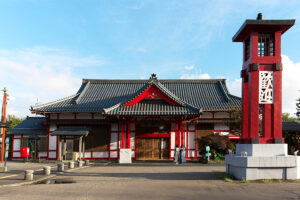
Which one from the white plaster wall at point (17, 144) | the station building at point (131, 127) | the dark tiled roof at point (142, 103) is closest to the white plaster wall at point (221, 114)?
the station building at point (131, 127)

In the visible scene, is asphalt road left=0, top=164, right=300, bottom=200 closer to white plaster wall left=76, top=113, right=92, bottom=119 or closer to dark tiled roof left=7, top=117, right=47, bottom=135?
white plaster wall left=76, top=113, right=92, bottom=119

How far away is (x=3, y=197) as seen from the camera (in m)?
8.11

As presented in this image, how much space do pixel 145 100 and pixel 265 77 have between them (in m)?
12.1

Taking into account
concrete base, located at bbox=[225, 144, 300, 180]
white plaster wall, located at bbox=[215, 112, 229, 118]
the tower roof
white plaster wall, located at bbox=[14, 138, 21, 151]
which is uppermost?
the tower roof

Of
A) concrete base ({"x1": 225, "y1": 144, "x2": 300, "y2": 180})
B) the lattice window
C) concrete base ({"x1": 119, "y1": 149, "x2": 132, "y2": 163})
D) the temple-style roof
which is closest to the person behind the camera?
concrete base ({"x1": 225, "y1": 144, "x2": 300, "y2": 180})

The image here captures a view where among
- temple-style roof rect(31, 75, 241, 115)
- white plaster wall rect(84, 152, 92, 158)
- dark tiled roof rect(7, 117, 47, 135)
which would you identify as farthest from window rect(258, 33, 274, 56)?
dark tiled roof rect(7, 117, 47, 135)

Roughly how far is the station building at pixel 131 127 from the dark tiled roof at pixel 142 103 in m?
0.07

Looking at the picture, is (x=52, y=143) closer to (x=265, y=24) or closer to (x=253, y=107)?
(x=253, y=107)

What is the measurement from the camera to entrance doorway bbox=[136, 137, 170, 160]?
23.4 meters

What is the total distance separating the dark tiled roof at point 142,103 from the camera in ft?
70.3

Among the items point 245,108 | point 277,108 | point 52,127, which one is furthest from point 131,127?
point 277,108

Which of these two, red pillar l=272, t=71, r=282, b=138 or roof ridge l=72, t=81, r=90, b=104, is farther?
roof ridge l=72, t=81, r=90, b=104

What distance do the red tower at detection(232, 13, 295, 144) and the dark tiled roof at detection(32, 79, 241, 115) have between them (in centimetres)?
884

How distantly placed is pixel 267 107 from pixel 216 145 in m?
10.1
